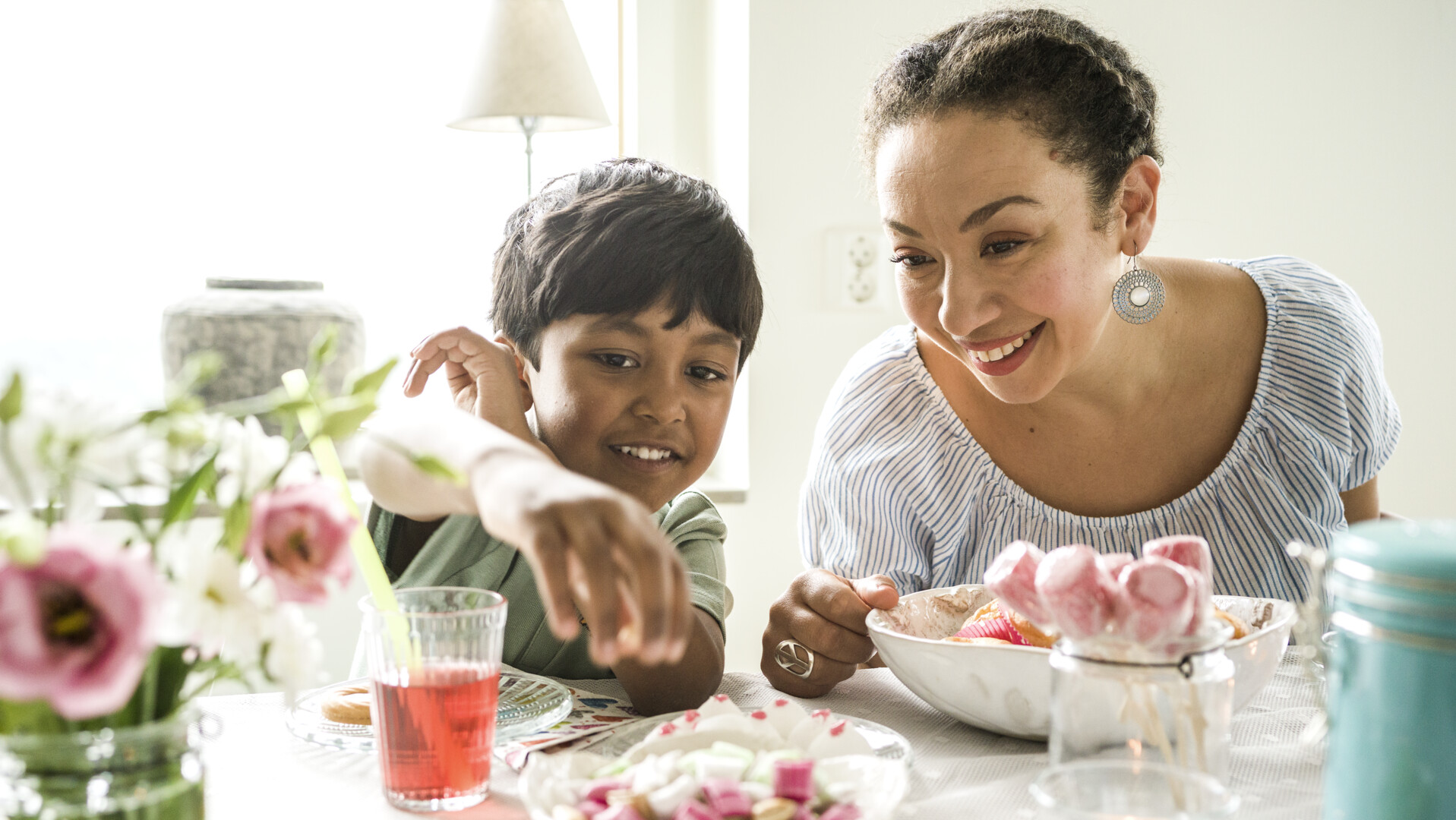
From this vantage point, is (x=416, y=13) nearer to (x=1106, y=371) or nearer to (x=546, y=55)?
(x=546, y=55)

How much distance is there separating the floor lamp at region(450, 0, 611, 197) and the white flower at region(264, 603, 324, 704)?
1.67 meters

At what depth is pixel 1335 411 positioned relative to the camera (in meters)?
1.30

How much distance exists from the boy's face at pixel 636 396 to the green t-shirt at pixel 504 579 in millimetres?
121

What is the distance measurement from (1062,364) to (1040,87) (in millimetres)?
295

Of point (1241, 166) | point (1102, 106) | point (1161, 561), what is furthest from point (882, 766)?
point (1241, 166)

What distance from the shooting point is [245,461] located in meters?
0.47

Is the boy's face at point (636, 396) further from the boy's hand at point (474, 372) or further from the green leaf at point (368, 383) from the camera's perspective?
the green leaf at point (368, 383)

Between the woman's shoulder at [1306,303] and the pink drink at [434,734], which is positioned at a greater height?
the woman's shoulder at [1306,303]

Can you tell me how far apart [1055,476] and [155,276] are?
5.97ft

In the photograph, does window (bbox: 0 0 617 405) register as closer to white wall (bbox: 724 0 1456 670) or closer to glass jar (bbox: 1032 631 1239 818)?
white wall (bbox: 724 0 1456 670)

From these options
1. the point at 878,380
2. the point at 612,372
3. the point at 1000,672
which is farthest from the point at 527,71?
the point at 1000,672

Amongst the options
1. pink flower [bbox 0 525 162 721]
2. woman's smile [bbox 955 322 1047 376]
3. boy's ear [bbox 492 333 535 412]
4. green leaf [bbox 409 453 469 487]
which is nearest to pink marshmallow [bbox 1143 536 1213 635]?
green leaf [bbox 409 453 469 487]

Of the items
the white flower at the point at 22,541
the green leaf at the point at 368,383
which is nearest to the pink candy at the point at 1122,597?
the green leaf at the point at 368,383

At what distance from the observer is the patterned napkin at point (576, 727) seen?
0.71 m
